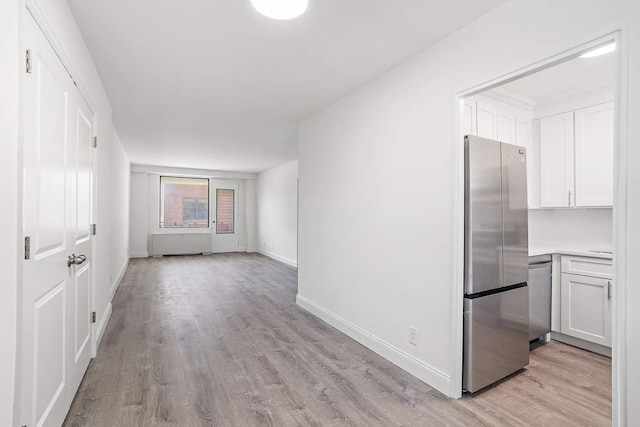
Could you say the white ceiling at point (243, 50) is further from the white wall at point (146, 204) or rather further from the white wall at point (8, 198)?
the white wall at point (146, 204)

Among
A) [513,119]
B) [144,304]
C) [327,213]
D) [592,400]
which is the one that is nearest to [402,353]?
[592,400]

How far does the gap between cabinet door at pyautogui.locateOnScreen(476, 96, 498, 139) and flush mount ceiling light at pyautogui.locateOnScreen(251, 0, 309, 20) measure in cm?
171

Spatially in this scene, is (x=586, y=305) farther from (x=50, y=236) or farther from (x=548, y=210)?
(x=50, y=236)

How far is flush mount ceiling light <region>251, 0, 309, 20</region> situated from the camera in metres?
1.84

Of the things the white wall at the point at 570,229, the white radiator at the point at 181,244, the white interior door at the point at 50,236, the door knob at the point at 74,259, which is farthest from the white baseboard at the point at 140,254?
the white wall at the point at 570,229

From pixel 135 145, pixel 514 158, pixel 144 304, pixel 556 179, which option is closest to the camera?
pixel 514 158

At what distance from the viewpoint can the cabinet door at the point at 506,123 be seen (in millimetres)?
2980

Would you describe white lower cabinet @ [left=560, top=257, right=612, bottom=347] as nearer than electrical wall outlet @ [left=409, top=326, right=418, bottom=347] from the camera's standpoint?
No

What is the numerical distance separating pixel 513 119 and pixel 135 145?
5.98 metres

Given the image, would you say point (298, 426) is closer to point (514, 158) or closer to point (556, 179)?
point (514, 158)

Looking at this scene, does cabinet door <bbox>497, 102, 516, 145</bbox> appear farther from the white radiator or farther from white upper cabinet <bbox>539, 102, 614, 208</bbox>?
the white radiator

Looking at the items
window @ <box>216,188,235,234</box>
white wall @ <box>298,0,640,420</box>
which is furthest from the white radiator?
white wall @ <box>298,0,640,420</box>

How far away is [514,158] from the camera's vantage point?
2.58 metres

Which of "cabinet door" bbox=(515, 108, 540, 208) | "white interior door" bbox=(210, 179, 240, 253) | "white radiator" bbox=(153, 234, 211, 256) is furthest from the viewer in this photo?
"white interior door" bbox=(210, 179, 240, 253)
